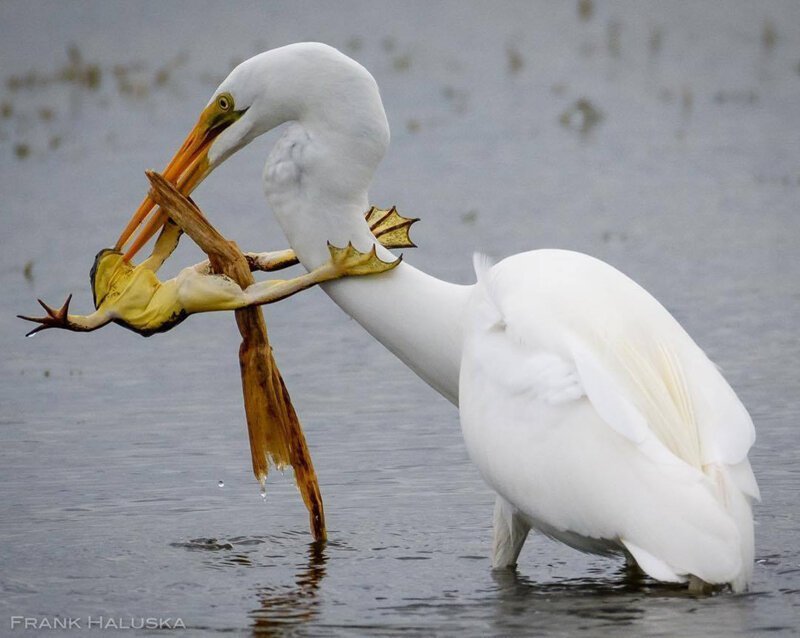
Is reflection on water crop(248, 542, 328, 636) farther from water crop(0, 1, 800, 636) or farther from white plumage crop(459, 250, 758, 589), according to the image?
white plumage crop(459, 250, 758, 589)

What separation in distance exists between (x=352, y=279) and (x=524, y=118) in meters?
13.3

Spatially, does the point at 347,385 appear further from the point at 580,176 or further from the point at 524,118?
the point at 524,118

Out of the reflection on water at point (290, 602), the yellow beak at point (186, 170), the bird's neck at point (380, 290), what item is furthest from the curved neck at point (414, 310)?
the reflection on water at point (290, 602)

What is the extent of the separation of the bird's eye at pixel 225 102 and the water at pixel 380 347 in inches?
70.0

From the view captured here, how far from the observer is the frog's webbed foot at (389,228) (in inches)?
288

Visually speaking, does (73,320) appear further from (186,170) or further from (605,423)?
(605,423)

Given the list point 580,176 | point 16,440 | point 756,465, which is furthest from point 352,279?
point 580,176

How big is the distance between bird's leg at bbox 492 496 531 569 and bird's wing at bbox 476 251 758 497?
748 mm

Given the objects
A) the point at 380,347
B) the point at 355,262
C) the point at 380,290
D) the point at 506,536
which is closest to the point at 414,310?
the point at 380,290

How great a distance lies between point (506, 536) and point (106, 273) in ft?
5.93

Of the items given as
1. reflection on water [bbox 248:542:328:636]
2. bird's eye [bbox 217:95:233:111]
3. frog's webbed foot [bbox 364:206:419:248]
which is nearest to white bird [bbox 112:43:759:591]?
bird's eye [bbox 217:95:233:111]

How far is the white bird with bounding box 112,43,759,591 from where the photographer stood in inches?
238

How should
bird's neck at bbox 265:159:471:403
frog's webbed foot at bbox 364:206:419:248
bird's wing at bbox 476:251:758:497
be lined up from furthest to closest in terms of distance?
frog's webbed foot at bbox 364:206:419:248 < bird's neck at bbox 265:159:471:403 < bird's wing at bbox 476:251:758:497

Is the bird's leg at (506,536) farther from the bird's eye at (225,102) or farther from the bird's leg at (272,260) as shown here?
the bird's eye at (225,102)
